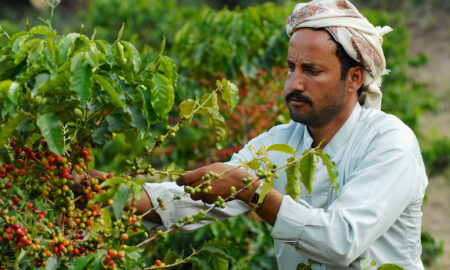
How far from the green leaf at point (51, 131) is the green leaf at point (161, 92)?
0.30 metres

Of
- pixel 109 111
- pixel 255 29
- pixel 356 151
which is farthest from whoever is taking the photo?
pixel 255 29

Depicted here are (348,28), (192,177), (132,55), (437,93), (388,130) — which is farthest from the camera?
(437,93)

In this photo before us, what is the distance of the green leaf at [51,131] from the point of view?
151 cm

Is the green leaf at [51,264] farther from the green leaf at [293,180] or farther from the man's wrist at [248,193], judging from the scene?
the green leaf at [293,180]

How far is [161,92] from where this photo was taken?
173 cm

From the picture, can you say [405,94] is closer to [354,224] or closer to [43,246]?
[354,224]

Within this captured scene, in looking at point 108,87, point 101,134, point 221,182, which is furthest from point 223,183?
point 108,87

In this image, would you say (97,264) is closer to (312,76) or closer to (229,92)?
(229,92)

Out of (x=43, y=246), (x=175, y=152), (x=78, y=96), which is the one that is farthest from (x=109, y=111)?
(x=175, y=152)

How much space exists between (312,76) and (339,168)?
13.8 inches

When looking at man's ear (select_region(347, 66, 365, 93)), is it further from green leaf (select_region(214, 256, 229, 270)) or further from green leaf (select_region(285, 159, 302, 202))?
green leaf (select_region(214, 256, 229, 270))

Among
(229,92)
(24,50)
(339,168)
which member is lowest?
(339,168)

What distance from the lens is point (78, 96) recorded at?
160 cm

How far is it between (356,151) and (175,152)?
283 cm
